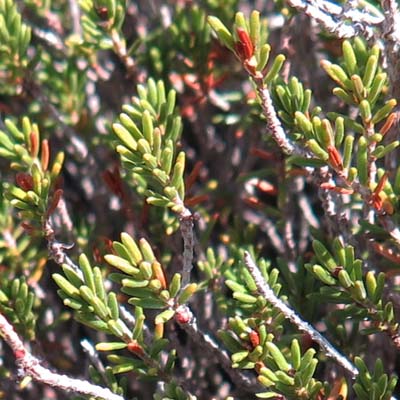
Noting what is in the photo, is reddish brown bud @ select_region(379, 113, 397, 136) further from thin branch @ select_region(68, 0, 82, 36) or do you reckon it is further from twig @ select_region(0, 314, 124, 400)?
thin branch @ select_region(68, 0, 82, 36)

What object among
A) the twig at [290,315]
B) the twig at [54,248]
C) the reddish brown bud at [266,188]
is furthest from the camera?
the reddish brown bud at [266,188]

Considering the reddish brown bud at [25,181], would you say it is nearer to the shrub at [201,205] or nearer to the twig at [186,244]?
the shrub at [201,205]

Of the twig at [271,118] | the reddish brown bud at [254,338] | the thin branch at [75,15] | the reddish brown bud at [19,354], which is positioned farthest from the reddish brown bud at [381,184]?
the thin branch at [75,15]

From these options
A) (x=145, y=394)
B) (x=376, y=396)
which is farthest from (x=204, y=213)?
(x=376, y=396)

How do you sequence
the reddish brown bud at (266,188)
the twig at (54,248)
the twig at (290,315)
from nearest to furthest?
the twig at (290,315)
the twig at (54,248)
the reddish brown bud at (266,188)

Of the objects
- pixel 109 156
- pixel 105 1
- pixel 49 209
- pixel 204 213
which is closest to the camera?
pixel 49 209

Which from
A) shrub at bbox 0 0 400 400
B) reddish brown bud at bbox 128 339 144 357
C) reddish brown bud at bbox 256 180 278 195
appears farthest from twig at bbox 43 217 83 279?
reddish brown bud at bbox 256 180 278 195

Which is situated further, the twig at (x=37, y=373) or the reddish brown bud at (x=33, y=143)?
the reddish brown bud at (x=33, y=143)

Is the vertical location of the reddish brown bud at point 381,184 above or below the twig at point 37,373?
above

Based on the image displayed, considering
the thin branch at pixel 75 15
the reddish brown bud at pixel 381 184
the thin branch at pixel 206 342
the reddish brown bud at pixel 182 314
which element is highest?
the reddish brown bud at pixel 381 184

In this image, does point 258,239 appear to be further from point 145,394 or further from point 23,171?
point 23,171

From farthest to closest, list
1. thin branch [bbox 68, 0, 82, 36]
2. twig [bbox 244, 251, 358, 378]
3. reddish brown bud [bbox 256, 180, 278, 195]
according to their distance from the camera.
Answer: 1. thin branch [bbox 68, 0, 82, 36]
2. reddish brown bud [bbox 256, 180, 278, 195]
3. twig [bbox 244, 251, 358, 378]
